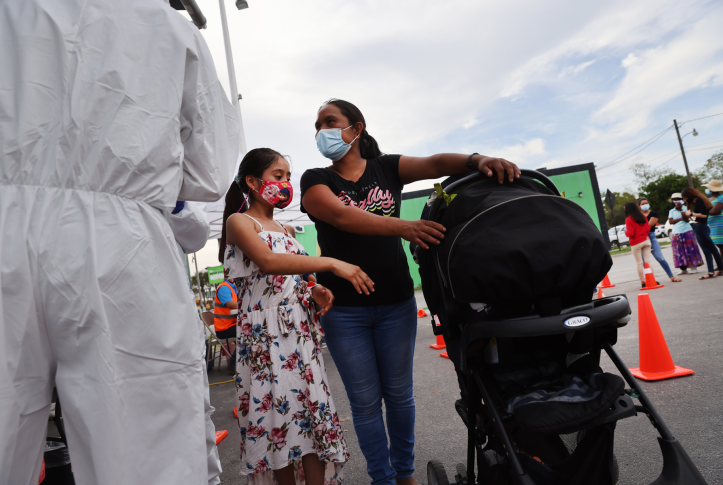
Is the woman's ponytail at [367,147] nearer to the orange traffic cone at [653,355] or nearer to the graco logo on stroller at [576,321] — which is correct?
the graco logo on stroller at [576,321]

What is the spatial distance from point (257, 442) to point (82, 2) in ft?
5.94

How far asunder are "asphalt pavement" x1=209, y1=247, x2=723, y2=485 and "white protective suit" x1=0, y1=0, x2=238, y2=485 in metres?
1.85

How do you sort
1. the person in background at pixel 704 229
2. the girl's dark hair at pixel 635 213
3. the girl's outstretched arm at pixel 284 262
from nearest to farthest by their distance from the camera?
the girl's outstretched arm at pixel 284 262, the person in background at pixel 704 229, the girl's dark hair at pixel 635 213

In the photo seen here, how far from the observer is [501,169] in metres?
1.81

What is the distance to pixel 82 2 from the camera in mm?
1234

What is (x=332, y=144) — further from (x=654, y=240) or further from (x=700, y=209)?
(x=654, y=240)

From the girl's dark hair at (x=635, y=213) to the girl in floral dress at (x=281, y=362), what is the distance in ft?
28.0

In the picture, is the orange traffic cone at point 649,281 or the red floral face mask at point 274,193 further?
the orange traffic cone at point 649,281

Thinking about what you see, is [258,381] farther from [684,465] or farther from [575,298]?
[684,465]

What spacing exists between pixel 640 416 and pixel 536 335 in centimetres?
208

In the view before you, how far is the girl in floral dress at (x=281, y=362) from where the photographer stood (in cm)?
204

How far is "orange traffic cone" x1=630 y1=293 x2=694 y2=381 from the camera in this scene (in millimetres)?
3518

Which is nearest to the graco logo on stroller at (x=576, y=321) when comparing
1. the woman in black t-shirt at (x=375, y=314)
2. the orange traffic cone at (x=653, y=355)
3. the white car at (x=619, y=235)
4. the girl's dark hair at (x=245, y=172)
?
the woman in black t-shirt at (x=375, y=314)

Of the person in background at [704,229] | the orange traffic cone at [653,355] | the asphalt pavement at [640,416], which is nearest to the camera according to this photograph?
the asphalt pavement at [640,416]
